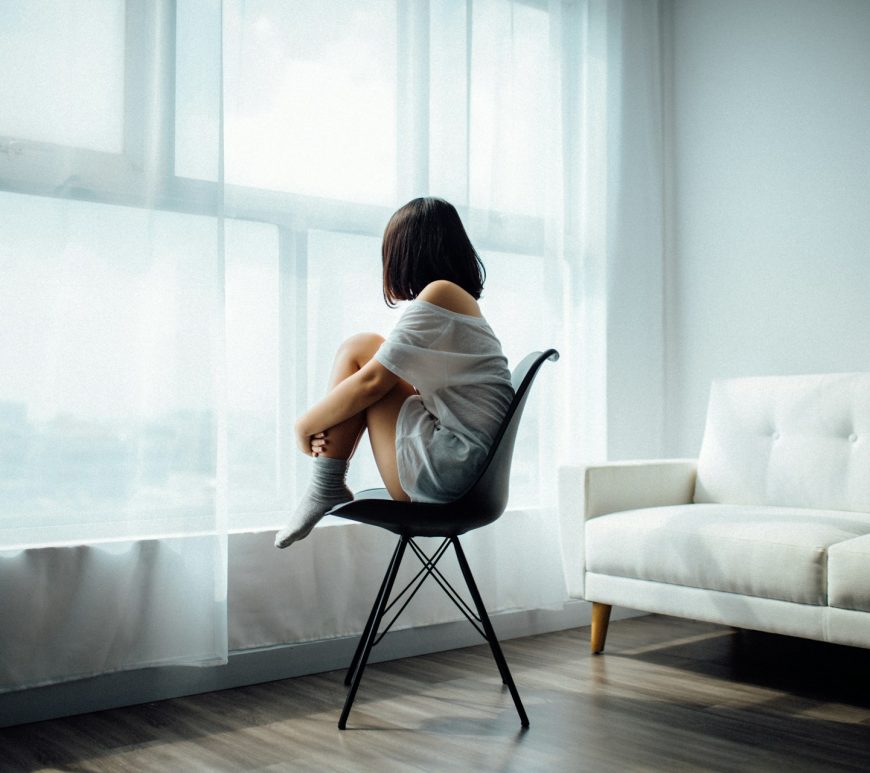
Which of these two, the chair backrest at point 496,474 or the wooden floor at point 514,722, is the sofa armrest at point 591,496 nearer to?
the wooden floor at point 514,722

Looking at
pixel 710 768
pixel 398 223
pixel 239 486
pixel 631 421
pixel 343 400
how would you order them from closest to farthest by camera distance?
pixel 710 768 → pixel 343 400 → pixel 398 223 → pixel 239 486 → pixel 631 421

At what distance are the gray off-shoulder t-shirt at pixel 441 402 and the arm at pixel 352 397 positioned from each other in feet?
0.13

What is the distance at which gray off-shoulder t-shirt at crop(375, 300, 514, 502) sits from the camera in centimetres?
203

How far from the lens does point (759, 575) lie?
2.32 metres

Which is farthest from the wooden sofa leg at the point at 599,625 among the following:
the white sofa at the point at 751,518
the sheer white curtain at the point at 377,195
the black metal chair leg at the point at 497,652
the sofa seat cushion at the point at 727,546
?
the black metal chair leg at the point at 497,652

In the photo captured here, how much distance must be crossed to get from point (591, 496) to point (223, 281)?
123cm

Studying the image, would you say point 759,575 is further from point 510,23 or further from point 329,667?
point 510,23

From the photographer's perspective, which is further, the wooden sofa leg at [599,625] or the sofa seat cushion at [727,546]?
the wooden sofa leg at [599,625]

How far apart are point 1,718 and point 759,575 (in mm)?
1813

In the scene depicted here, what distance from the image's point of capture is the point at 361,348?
2.17m

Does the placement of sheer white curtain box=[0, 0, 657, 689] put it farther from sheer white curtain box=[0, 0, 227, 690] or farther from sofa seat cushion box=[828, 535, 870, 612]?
sofa seat cushion box=[828, 535, 870, 612]

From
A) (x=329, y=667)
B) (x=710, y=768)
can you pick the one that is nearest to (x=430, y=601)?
(x=329, y=667)

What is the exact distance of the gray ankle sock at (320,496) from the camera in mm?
2064

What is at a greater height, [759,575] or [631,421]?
[631,421]
